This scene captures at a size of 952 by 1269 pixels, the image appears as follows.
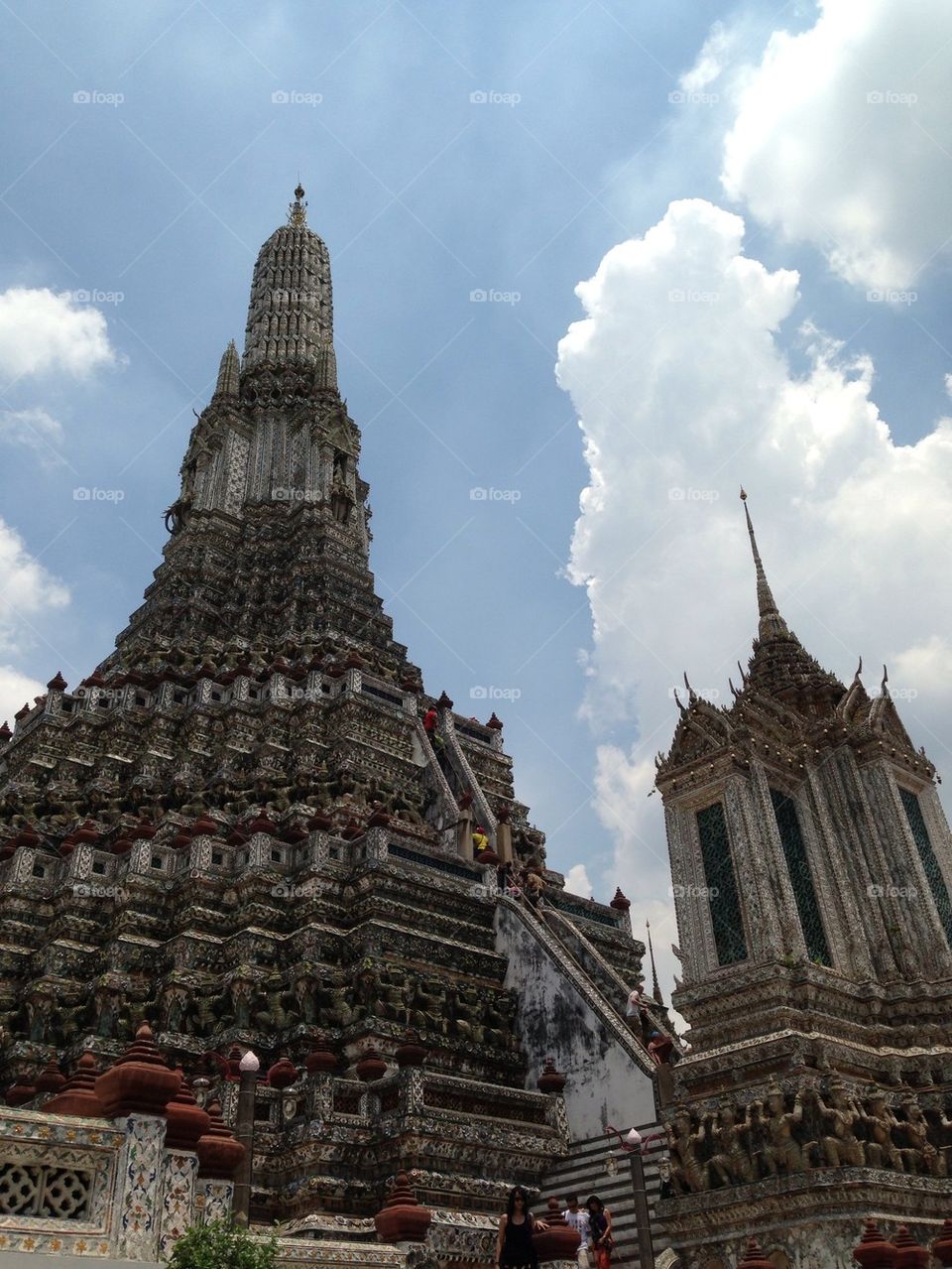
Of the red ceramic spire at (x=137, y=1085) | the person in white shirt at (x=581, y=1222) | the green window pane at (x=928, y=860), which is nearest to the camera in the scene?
the red ceramic spire at (x=137, y=1085)

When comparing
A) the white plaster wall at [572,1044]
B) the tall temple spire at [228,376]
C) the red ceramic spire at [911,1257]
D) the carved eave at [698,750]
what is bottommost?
the red ceramic spire at [911,1257]

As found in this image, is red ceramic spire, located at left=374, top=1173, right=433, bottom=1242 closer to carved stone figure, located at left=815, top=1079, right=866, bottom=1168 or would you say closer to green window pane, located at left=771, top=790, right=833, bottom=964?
carved stone figure, located at left=815, top=1079, right=866, bottom=1168

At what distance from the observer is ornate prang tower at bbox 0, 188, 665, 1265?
632 inches

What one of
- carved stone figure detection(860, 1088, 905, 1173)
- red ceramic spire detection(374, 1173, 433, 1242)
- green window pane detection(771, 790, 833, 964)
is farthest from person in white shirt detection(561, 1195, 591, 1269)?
green window pane detection(771, 790, 833, 964)

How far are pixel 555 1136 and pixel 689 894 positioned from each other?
526 cm

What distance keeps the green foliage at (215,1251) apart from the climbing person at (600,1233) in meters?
7.35

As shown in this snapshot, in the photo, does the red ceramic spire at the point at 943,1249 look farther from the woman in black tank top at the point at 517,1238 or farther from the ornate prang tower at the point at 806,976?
the woman in black tank top at the point at 517,1238

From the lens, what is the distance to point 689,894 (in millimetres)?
15805

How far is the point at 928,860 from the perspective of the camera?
16.5m

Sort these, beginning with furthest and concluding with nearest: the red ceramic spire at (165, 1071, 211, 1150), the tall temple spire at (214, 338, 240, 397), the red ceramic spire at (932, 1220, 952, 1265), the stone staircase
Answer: the tall temple spire at (214, 338, 240, 397), the stone staircase, the red ceramic spire at (932, 1220, 952, 1265), the red ceramic spire at (165, 1071, 211, 1150)

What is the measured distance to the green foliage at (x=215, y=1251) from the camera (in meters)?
7.27

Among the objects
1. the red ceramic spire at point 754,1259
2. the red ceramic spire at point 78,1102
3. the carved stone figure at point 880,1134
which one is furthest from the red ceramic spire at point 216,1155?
the carved stone figure at point 880,1134

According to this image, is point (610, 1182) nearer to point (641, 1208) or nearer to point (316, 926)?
point (641, 1208)

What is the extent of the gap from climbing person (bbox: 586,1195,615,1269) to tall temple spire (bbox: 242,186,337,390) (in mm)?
36859
